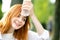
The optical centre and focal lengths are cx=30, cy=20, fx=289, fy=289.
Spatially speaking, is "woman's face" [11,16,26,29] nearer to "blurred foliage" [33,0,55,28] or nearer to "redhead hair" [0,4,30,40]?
"redhead hair" [0,4,30,40]

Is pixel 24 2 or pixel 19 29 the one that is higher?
pixel 24 2

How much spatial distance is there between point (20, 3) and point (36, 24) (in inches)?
7.9

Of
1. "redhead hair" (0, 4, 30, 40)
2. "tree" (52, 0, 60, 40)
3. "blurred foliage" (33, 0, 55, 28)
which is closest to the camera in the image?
"redhead hair" (0, 4, 30, 40)

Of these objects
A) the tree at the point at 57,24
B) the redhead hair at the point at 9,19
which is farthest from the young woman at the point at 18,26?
the tree at the point at 57,24

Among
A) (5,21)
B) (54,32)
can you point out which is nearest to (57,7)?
(54,32)

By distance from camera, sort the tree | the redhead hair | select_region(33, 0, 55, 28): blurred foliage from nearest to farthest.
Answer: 1. the redhead hair
2. select_region(33, 0, 55, 28): blurred foliage
3. the tree

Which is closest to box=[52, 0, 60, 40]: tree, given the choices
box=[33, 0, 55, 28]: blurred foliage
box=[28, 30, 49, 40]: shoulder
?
box=[33, 0, 55, 28]: blurred foliage

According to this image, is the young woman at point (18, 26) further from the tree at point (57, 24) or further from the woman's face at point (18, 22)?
the tree at point (57, 24)

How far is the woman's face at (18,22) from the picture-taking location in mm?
2158

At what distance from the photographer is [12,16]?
214cm

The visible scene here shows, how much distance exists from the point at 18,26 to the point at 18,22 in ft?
0.10

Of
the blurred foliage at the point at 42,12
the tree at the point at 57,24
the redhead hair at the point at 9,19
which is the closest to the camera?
the redhead hair at the point at 9,19

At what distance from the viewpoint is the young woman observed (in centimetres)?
214

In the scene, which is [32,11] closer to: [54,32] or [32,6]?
[32,6]
